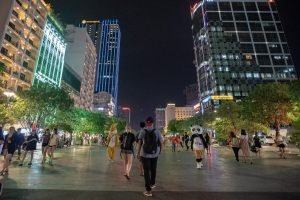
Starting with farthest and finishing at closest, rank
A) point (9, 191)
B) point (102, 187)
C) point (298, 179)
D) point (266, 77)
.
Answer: point (266, 77), point (298, 179), point (102, 187), point (9, 191)

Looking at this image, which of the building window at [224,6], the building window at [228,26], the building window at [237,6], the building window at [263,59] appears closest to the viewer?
the building window at [263,59]

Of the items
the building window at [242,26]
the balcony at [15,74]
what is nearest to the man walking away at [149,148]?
the balcony at [15,74]

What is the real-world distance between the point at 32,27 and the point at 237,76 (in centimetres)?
8722

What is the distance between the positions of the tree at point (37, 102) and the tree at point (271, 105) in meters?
27.9

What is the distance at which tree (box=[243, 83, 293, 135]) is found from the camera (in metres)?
Answer: 32.2

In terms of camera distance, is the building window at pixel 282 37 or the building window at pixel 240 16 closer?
the building window at pixel 282 37

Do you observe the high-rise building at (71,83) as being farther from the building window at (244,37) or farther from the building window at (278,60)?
the building window at (278,60)

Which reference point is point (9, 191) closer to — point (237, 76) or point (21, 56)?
point (21, 56)

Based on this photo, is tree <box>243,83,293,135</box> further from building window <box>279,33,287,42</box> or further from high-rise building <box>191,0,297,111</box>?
building window <box>279,33,287,42</box>

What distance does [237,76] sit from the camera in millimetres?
109875

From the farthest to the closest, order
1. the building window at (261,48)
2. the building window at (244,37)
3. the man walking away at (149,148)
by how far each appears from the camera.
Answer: the building window at (244,37)
the building window at (261,48)
the man walking away at (149,148)

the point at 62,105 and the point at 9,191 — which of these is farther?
the point at 62,105

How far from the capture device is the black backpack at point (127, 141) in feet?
28.9

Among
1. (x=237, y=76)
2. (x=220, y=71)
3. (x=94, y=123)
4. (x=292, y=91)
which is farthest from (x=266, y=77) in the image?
(x=292, y=91)
